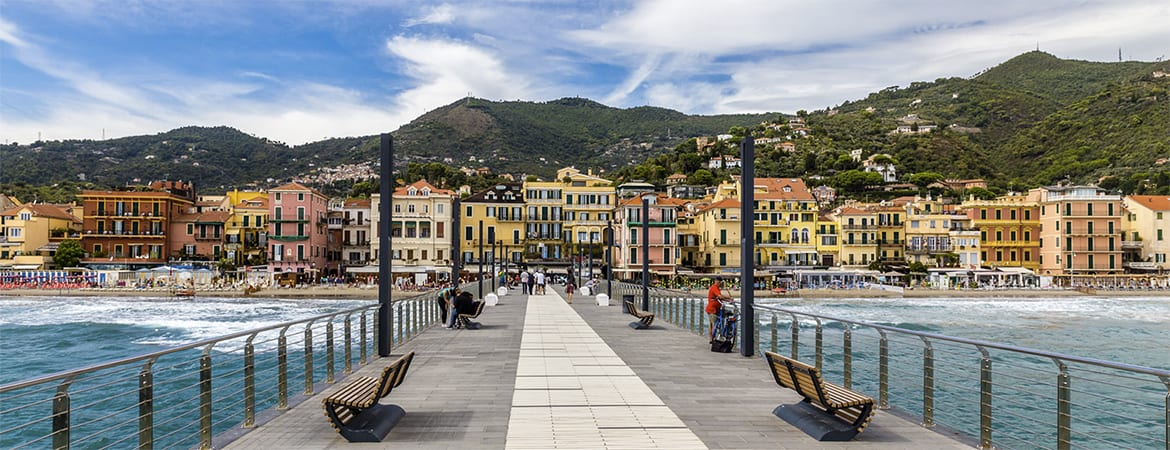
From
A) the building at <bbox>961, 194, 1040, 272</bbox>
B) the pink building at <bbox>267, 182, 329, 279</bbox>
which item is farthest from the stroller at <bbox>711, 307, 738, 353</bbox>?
the building at <bbox>961, 194, 1040, 272</bbox>

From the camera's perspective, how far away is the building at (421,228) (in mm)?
72938

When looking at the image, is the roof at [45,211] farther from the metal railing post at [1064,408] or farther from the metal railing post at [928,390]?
the metal railing post at [1064,408]

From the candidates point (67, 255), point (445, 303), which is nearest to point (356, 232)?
point (67, 255)

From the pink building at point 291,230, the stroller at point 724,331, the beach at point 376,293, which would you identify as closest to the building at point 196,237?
the pink building at point 291,230

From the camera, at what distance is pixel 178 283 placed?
6769 cm

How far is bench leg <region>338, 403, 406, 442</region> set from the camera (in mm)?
6297

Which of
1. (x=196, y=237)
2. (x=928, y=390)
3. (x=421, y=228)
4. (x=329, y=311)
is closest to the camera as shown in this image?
(x=928, y=390)

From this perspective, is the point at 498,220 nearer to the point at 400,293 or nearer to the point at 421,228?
the point at 421,228

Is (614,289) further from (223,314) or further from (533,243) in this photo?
(533,243)

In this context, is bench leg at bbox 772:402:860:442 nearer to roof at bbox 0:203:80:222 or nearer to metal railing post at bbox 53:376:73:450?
metal railing post at bbox 53:376:73:450

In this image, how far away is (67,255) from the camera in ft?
230

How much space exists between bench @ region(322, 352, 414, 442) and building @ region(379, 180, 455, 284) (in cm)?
A: 6631

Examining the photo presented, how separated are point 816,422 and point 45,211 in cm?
8647

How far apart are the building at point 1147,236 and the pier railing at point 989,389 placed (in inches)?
2322
